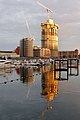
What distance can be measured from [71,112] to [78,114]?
2.55 ft

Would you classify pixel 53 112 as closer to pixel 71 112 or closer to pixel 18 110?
pixel 71 112

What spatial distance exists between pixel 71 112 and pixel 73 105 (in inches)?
116

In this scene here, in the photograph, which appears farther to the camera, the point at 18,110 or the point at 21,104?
the point at 21,104

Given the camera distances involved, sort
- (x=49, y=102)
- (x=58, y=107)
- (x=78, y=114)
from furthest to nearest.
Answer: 1. (x=49, y=102)
2. (x=58, y=107)
3. (x=78, y=114)

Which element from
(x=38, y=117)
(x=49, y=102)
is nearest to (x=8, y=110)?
(x=38, y=117)

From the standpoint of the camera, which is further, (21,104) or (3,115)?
(21,104)

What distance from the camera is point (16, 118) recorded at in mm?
17078

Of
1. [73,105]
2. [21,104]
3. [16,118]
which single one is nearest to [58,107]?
[73,105]

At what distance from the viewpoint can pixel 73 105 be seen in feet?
72.4

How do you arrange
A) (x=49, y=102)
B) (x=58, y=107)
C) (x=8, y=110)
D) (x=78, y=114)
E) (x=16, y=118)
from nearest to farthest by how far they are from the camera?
(x=16, y=118) → (x=78, y=114) → (x=8, y=110) → (x=58, y=107) → (x=49, y=102)

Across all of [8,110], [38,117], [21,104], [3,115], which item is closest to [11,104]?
[21,104]

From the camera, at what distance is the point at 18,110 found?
64.7 ft

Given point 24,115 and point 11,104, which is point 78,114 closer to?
point 24,115

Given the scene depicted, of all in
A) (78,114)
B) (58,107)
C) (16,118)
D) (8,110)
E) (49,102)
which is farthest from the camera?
(49,102)
